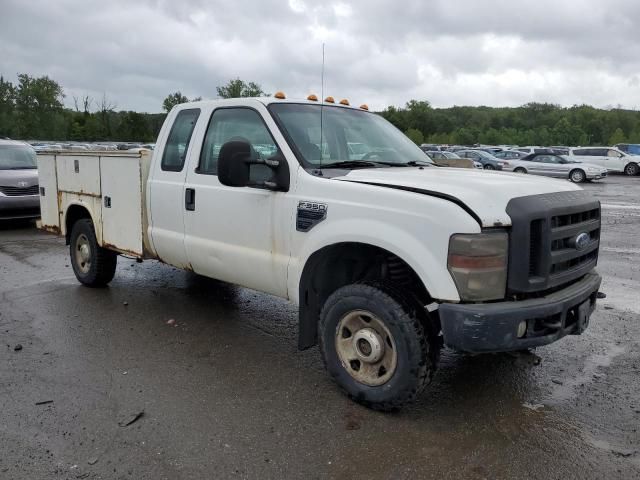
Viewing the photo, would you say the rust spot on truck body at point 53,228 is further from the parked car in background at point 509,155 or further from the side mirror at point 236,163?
the parked car in background at point 509,155

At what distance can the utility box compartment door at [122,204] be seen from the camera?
17.1 ft

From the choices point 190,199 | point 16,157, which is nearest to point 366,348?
point 190,199

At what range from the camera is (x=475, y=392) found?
3814 mm

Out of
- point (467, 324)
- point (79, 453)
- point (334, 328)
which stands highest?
point (467, 324)

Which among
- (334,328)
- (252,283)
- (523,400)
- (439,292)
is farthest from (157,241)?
(523,400)

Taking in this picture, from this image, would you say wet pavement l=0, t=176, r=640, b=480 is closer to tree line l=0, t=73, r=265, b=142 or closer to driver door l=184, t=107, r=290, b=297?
driver door l=184, t=107, r=290, b=297

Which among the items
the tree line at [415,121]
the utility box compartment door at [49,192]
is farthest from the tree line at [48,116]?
the utility box compartment door at [49,192]

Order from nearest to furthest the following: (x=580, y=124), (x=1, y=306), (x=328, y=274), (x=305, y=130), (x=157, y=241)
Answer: (x=328, y=274) < (x=305, y=130) < (x=157, y=241) < (x=1, y=306) < (x=580, y=124)

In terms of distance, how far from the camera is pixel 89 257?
20.4ft

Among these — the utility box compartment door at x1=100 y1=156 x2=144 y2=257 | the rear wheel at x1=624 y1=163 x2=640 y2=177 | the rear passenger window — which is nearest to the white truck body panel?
the utility box compartment door at x1=100 y1=156 x2=144 y2=257

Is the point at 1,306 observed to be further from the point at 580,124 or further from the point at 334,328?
the point at 580,124

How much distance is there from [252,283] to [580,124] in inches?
4140

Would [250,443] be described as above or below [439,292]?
below

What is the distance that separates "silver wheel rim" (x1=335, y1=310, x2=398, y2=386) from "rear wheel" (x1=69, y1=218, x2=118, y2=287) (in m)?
3.52
